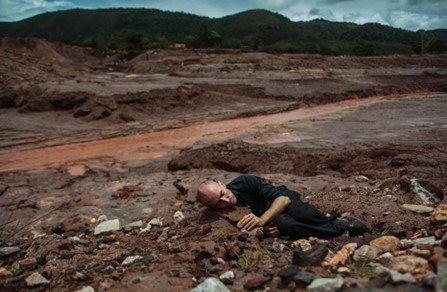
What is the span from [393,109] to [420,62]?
1744 cm

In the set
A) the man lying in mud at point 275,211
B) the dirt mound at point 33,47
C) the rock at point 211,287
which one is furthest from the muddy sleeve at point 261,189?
the dirt mound at point 33,47

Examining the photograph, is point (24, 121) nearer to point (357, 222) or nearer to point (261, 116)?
point (261, 116)

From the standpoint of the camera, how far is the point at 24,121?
11.8 meters

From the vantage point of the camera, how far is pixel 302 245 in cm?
327

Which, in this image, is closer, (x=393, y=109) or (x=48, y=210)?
(x=48, y=210)

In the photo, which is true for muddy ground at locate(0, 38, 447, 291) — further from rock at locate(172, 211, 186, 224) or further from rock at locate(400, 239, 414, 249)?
rock at locate(400, 239, 414, 249)

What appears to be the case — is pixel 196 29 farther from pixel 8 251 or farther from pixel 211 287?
pixel 211 287

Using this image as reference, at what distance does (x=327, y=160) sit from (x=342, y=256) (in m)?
3.84

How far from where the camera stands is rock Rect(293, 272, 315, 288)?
90.2 inches

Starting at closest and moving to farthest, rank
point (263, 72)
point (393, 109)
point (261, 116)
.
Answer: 1. point (393, 109)
2. point (261, 116)
3. point (263, 72)

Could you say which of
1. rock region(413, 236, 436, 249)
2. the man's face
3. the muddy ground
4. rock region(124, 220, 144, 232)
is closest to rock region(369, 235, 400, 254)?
rock region(413, 236, 436, 249)

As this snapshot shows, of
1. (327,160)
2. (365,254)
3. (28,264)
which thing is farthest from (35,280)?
(327,160)

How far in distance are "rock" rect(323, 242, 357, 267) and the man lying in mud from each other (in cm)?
53

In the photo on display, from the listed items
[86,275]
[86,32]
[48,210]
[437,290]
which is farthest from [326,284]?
[86,32]
